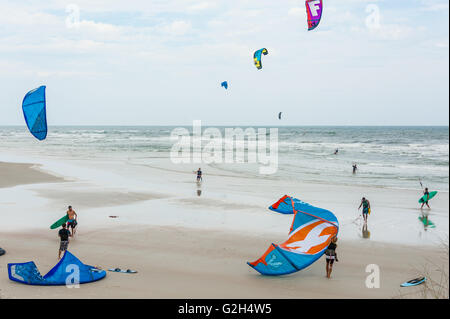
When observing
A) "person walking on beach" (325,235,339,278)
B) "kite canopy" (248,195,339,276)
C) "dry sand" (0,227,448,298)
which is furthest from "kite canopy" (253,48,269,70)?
"person walking on beach" (325,235,339,278)

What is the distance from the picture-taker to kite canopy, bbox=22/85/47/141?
11.4 m

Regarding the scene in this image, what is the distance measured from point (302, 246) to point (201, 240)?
348 cm

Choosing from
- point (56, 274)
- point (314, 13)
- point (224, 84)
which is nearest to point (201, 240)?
point (56, 274)

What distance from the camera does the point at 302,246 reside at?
8727mm

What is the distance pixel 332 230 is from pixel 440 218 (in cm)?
787

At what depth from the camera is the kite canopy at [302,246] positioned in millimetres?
8664

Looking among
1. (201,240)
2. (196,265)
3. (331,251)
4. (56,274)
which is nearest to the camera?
(56,274)

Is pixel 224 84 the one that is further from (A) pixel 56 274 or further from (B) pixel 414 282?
(A) pixel 56 274

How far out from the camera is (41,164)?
29828mm

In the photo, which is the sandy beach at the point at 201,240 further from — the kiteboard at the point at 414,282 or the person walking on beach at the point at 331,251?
the person walking on beach at the point at 331,251
